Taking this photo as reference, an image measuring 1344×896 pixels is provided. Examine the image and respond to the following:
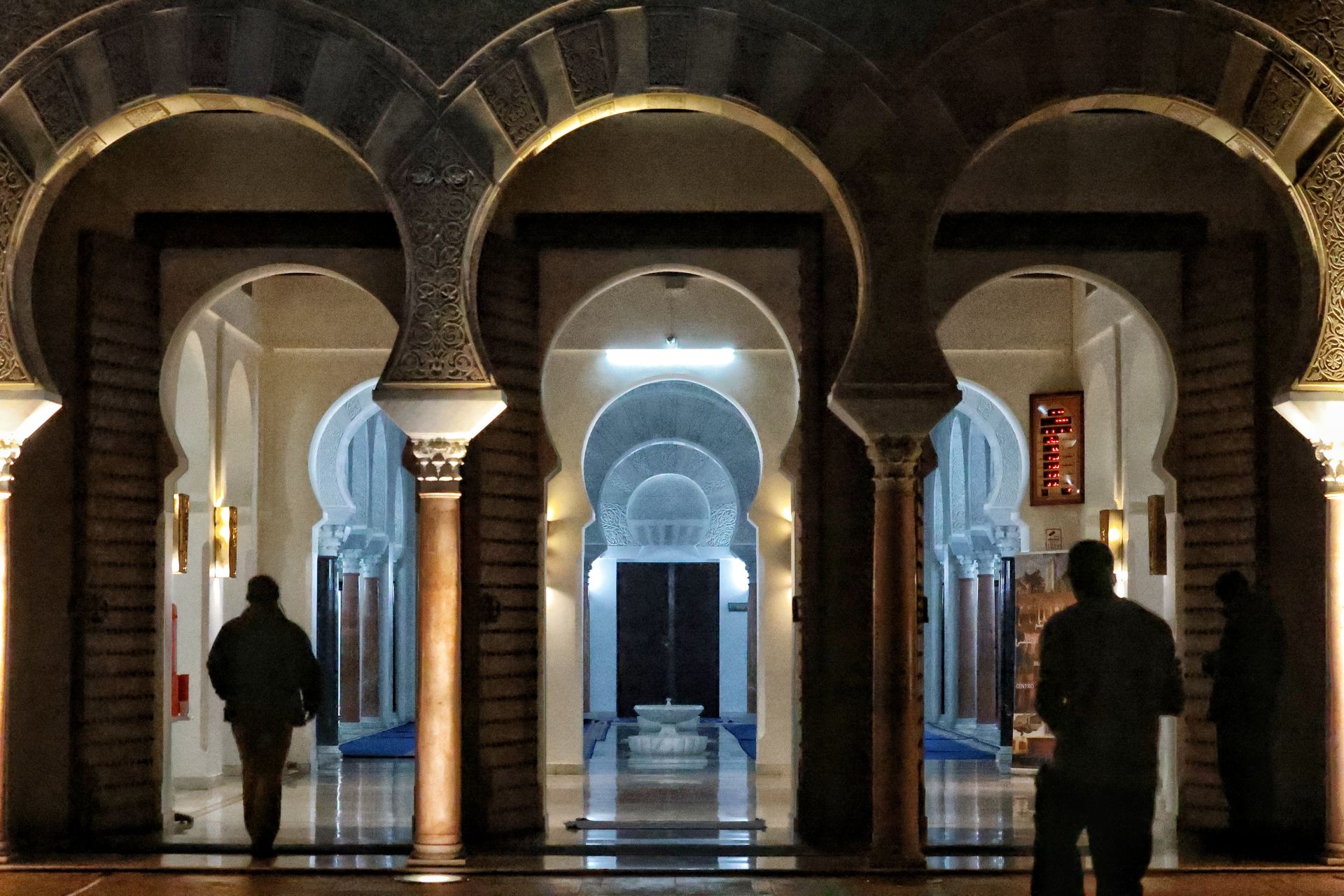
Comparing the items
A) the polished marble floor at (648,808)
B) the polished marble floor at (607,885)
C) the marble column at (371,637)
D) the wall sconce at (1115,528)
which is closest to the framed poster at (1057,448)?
the wall sconce at (1115,528)

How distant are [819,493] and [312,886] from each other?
3.41 m

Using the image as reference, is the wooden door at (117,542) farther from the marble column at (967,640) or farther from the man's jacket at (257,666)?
the marble column at (967,640)

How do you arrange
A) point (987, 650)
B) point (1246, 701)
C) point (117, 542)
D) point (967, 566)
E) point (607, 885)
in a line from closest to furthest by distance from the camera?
point (607, 885) → point (1246, 701) → point (117, 542) → point (987, 650) → point (967, 566)

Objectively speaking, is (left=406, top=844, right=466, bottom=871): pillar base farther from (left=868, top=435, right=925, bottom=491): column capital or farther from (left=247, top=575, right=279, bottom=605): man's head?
(left=868, top=435, right=925, bottom=491): column capital

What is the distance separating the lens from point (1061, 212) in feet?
31.7

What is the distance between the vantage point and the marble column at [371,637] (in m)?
19.8

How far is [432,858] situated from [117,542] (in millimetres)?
2731

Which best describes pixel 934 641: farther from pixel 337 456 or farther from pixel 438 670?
pixel 438 670

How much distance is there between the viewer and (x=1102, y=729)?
5.26m

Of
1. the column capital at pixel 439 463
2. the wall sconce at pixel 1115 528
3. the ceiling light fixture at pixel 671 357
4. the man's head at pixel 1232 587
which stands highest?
the ceiling light fixture at pixel 671 357

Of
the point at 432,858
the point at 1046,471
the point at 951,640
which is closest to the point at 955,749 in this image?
the point at 951,640

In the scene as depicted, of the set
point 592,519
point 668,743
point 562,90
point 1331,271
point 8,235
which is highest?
point 562,90

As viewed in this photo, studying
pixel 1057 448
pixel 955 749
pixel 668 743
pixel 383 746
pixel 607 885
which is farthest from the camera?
pixel 383 746

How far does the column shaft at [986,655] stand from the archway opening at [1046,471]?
0.85 m
